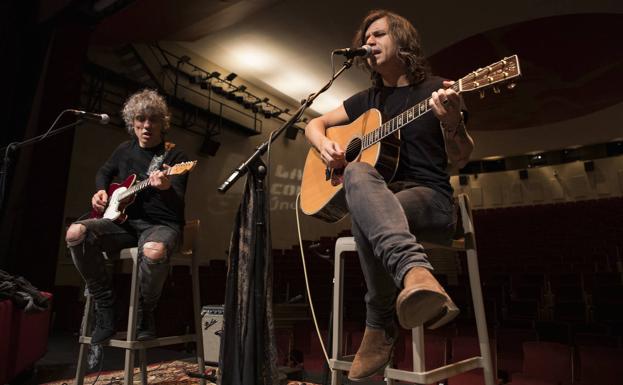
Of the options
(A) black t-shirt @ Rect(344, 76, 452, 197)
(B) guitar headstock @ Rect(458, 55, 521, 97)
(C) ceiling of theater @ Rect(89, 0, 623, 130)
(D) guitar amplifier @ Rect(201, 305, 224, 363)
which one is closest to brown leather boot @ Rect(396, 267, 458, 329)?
(A) black t-shirt @ Rect(344, 76, 452, 197)

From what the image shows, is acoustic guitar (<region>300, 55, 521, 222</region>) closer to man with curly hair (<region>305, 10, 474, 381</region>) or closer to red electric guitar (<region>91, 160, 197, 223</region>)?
man with curly hair (<region>305, 10, 474, 381</region>)

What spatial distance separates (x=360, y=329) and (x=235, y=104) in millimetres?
6096

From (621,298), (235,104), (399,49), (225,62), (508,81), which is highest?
(225,62)

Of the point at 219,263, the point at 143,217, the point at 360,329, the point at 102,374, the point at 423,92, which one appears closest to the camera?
the point at 423,92

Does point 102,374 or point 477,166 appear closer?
point 102,374

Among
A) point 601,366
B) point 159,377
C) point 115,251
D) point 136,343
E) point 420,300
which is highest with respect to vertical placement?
point 115,251

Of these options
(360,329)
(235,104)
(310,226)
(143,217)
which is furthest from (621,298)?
(310,226)

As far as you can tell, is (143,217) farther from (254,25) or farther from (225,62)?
(225,62)

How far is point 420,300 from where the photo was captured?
0.85 m

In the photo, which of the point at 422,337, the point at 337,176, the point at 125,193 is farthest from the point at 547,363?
the point at 125,193

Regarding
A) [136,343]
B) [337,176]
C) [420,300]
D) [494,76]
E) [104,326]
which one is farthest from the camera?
[104,326]

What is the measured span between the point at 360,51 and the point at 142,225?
116 centimetres

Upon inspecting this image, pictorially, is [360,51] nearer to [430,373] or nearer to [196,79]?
[430,373]

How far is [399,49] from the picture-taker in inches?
59.1
